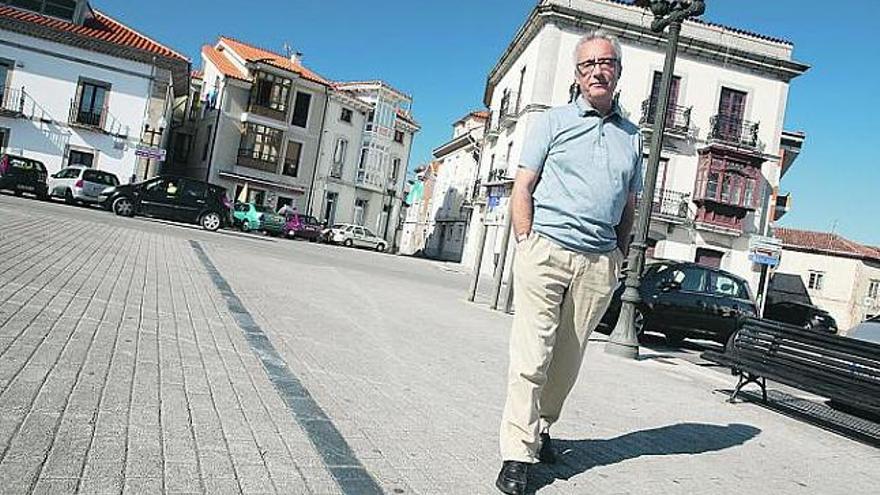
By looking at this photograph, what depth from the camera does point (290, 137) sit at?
42500mm

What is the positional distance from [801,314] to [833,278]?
22.2m

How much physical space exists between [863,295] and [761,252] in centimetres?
3351

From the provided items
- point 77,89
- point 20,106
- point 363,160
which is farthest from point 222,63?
point 20,106

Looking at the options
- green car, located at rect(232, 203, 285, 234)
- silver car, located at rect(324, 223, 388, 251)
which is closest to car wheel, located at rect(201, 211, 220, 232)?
green car, located at rect(232, 203, 285, 234)

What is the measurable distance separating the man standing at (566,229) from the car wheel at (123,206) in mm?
22009

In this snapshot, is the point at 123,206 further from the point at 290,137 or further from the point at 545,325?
the point at 545,325

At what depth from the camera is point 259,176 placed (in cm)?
4153

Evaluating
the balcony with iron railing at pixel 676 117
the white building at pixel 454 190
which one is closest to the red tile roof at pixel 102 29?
the white building at pixel 454 190

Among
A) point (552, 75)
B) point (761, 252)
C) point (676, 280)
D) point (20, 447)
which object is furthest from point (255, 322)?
point (552, 75)

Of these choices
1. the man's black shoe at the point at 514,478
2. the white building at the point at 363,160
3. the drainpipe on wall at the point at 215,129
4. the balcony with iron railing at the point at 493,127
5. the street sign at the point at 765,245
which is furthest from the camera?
the white building at the point at 363,160

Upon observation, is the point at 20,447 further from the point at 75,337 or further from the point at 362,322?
the point at 362,322

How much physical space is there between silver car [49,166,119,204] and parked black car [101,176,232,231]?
163 centimetres

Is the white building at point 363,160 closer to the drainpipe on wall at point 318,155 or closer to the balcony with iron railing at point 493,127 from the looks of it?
the drainpipe on wall at point 318,155

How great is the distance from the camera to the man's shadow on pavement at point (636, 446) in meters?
3.38
